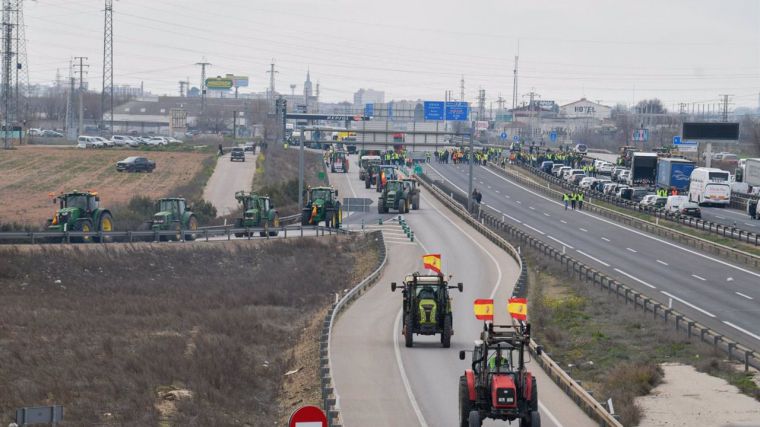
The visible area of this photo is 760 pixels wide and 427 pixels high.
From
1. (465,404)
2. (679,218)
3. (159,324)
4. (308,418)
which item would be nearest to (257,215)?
(159,324)

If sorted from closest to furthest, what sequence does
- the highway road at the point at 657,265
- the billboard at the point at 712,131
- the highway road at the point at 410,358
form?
the highway road at the point at 410,358
the highway road at the point at 657,265
the billboard at the point at 712,131

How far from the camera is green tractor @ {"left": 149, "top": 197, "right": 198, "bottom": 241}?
5525 cm

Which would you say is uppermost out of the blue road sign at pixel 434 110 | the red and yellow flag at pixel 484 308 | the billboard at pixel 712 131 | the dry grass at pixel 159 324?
the blue road sign at pixel 434 110

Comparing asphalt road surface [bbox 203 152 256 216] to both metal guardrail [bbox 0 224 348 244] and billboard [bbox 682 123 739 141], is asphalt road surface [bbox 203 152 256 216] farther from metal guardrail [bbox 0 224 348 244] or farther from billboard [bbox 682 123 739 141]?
billboard [bbox 682 123 739 141]

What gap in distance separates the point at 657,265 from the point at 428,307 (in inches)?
1021

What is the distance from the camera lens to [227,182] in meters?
97.1

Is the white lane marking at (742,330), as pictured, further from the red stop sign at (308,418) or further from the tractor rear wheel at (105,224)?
the tractor rear wheel at (105,224)

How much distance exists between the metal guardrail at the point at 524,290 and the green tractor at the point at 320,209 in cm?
919

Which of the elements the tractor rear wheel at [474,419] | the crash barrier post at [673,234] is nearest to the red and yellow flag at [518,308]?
the tractor rear wheel at [474,419]

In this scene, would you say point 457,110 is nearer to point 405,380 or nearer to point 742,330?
point 742,330

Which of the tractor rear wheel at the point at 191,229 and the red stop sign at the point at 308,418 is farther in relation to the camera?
the tractor rear wheel at the point at 191,229

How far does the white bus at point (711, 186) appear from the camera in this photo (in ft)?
272

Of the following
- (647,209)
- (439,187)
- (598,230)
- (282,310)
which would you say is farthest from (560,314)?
(439,187)

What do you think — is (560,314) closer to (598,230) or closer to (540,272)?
(540,272)
